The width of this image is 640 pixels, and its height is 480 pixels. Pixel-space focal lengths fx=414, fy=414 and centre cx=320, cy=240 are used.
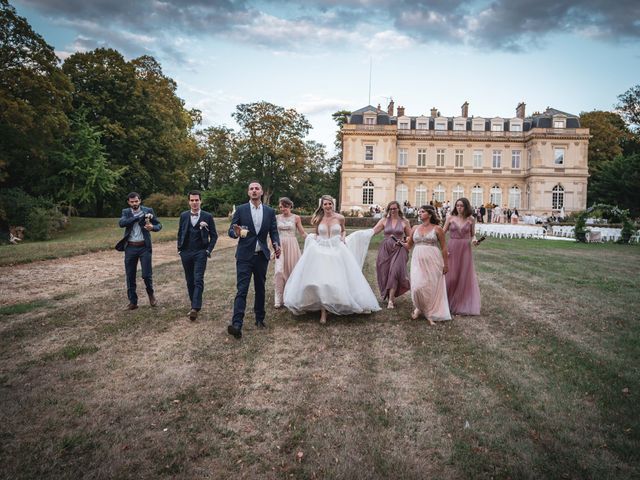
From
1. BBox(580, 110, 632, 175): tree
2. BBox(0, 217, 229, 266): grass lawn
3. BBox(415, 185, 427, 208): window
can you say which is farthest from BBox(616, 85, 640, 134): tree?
BBox(0, 217, 229, 266): grass lawn

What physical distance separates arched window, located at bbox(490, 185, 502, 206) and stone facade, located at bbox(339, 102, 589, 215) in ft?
0.38

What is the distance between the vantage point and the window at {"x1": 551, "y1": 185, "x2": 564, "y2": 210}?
45.9 meters

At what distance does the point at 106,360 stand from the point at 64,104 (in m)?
24.2

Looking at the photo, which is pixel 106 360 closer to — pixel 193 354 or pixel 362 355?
pixel 193 354

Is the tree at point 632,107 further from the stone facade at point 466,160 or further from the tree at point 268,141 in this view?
the tree at point 268,141

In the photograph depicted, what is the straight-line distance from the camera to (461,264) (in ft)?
23.5

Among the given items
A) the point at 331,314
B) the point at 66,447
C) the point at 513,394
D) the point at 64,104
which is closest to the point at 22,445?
the point at 66,447

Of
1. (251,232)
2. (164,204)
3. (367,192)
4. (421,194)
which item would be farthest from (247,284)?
(421,194)

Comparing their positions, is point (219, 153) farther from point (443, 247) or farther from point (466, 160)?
point (443, 247)

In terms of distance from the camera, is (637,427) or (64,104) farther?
(64,104)

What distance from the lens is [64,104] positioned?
927 inches

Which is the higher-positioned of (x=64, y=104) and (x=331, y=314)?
(x=64, y=104)

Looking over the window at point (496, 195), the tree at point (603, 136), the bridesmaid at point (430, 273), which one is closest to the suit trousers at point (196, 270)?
the bridesmaid at point (430, 273)

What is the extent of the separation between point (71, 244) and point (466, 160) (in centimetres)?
4258
